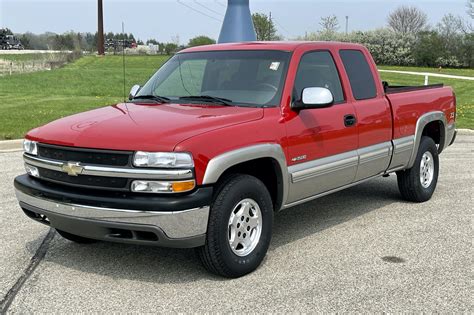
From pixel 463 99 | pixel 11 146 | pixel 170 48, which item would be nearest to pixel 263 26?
pixel 170 48

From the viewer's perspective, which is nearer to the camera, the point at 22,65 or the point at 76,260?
the point at 76,260

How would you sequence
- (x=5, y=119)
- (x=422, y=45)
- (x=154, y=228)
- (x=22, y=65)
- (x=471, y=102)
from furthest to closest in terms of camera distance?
1. (x=422, y=45)
2. (x=22, y=65)
3. (x=471, y=102)
4. (x=5, y=119)
5. (x=154, y=228)

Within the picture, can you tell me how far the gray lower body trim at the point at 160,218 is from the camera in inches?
156

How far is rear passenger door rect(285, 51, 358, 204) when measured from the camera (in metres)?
4.94

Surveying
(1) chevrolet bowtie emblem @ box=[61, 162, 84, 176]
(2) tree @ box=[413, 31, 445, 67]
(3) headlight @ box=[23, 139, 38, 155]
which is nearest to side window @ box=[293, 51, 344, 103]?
(1) chevrolet bowtie emblem @ box=[61, 162, 84, 176]

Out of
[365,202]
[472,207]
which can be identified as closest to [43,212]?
[365,202]

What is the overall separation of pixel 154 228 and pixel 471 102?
1869cm

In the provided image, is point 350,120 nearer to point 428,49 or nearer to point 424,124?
point 424,124

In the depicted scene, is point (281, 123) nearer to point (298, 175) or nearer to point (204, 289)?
point (298, 175)

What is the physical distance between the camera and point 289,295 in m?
4.12

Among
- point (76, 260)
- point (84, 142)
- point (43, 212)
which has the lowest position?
point (76, 260)

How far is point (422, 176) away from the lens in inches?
277

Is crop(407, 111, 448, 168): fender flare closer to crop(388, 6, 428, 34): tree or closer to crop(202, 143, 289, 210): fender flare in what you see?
crop(202, 143, 289, 210): fender flare

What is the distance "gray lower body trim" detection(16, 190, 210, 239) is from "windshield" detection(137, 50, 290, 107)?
1298 mm
